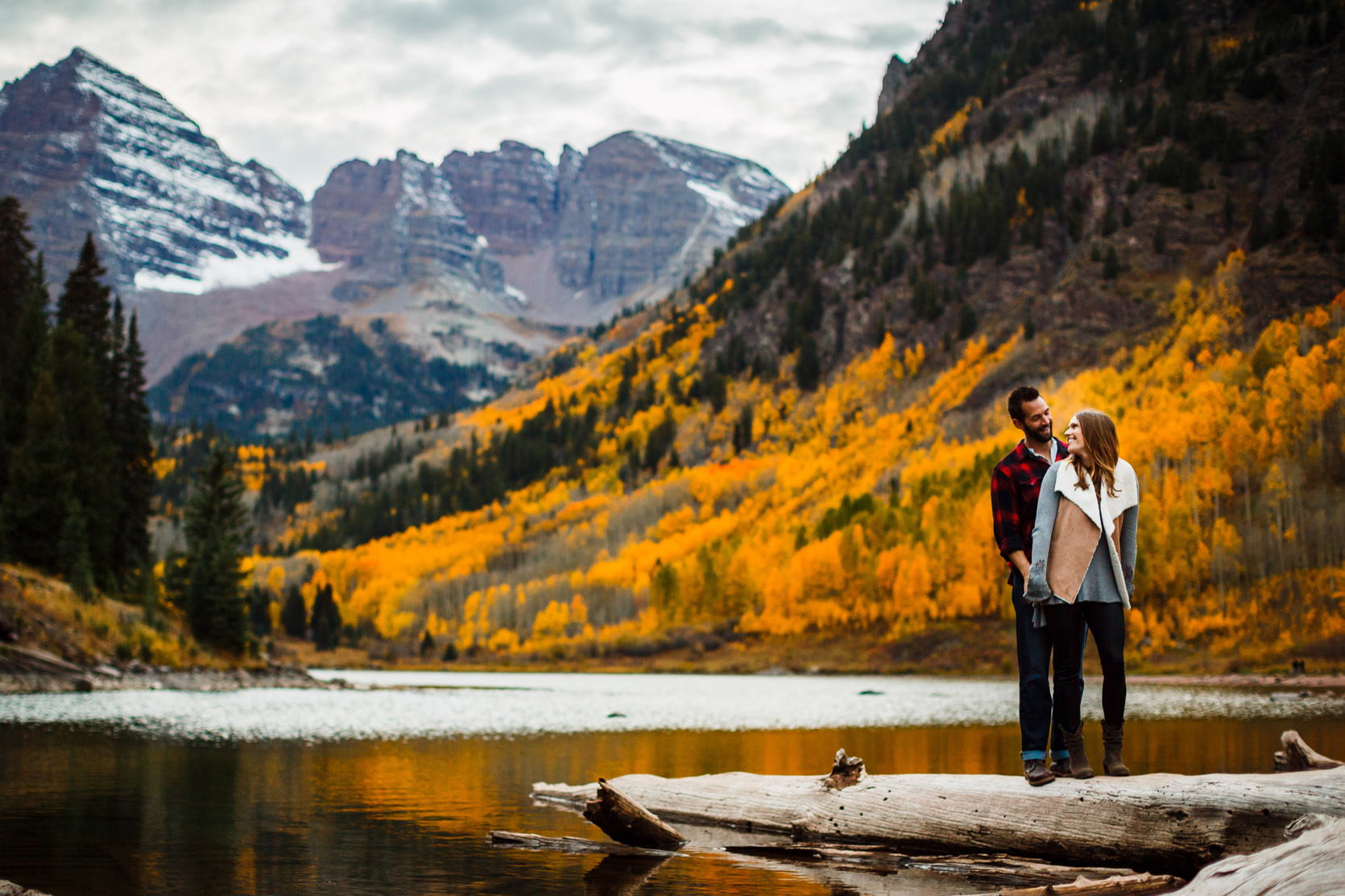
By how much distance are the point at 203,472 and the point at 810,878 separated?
87615 mm

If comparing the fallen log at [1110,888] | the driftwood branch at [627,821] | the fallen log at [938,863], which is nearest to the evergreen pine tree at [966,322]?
the driftwood branch at [627,821]

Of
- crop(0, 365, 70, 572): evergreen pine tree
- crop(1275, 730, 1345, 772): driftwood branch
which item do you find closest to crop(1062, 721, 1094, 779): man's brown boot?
crop(1275, 730, 1345, 772): driftwood branch

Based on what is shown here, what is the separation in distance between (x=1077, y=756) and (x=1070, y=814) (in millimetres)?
774

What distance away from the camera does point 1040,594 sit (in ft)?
48.9

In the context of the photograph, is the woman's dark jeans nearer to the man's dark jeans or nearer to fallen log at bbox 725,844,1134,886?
the man's dark jeans

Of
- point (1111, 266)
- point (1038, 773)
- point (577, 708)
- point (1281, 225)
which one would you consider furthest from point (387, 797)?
point (1111, 266)

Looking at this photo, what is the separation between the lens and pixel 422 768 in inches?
1298

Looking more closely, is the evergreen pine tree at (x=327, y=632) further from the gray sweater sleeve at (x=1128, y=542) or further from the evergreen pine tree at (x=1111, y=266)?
the gray sweater sleeve at (x=1128, y=542)

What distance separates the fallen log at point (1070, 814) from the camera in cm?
1452

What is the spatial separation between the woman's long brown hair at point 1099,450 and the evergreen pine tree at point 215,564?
274ft

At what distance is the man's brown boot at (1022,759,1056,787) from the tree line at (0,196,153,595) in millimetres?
69969

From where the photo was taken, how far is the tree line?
2943 inches

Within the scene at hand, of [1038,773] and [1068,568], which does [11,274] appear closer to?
[1038,773]

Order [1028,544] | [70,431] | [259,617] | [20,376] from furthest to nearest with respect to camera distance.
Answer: [259,617] < [70,431] < [20,376] < [1028,544]
